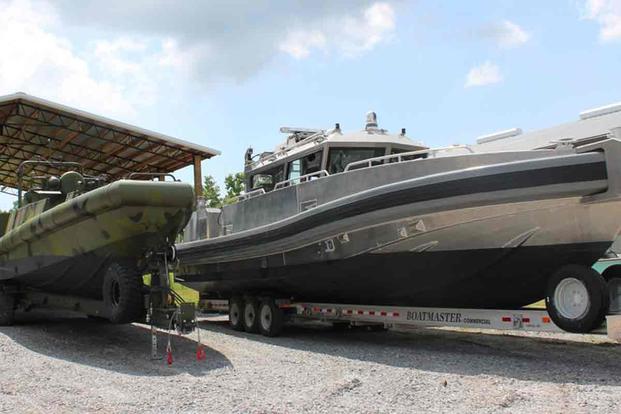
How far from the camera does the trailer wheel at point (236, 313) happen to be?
10.5m

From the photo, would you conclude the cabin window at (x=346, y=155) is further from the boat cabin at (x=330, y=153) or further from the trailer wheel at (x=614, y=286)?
the trailer wheel at (x=614, y=286)

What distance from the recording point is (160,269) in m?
7.93

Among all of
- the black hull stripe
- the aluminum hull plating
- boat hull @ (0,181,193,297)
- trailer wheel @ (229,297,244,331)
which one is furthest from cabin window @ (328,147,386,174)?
trailer wheel @ (229,297,244,331)

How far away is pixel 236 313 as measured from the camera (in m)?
10.7

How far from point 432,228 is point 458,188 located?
0.65 meters

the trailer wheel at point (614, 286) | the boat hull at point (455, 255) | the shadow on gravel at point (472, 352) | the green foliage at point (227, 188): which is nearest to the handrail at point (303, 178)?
the boat hull at point (455, 255)

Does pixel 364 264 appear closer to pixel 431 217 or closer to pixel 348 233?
pixel 348 233

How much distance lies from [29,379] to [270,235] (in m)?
3.86

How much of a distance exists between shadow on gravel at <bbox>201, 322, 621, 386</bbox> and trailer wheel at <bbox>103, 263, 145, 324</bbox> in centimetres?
226

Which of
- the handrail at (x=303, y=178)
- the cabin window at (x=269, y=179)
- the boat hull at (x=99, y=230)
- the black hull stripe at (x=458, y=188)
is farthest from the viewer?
the cabin window at (x=269, y=179)

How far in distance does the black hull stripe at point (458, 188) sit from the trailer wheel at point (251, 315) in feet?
6.22

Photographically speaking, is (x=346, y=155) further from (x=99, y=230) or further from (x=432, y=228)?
(x=99, y=230)

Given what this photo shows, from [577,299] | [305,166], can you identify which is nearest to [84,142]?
[305,166]

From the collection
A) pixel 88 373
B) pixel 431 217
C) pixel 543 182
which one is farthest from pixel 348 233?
pixel 88 373
